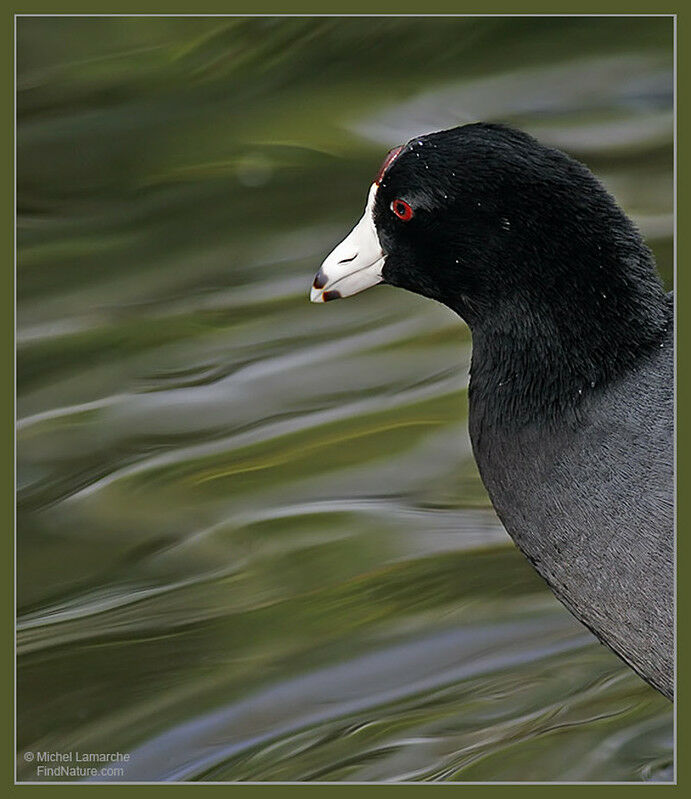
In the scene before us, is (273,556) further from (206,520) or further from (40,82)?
(40,82)

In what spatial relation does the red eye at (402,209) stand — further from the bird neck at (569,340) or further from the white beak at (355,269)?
the bird neck at (569,340)

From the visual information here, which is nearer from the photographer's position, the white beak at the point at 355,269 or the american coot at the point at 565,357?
the american coot at the point at 565,357

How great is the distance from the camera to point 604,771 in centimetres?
269

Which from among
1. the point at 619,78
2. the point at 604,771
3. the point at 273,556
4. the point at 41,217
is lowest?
the point at 604,771

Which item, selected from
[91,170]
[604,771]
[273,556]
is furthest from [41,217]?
[604,771]

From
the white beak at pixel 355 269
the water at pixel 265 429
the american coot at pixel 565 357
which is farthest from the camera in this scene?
the water at pixel 265 429

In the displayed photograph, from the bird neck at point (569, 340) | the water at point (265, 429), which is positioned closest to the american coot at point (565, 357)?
the bird neck at point (569, 340)

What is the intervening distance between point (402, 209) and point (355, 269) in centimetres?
14

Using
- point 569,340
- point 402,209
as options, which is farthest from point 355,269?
point 569,340

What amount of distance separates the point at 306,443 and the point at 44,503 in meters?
0.49

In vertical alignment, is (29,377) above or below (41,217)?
below

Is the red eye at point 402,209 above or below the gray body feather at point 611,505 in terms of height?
above

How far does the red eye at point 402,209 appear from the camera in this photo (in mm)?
2430

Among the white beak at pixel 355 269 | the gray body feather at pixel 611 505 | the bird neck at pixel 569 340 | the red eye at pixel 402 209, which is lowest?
the gray body feather at pixel 611 505
